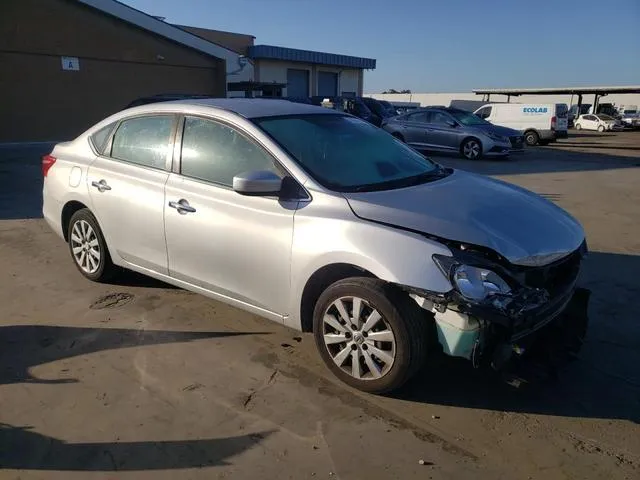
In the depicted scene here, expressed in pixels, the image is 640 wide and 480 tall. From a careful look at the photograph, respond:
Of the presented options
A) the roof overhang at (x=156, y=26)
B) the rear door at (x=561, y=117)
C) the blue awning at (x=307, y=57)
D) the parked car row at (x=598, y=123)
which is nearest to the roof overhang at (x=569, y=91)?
the parked car row at (x=598, y=123)

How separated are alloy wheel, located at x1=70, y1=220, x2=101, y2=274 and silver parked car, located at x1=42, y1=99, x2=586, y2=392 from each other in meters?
0.07

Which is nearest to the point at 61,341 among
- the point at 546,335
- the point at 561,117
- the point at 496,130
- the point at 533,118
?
the point at 546,335

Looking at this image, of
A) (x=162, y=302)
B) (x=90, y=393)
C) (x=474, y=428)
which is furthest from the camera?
(x=162, y=302)

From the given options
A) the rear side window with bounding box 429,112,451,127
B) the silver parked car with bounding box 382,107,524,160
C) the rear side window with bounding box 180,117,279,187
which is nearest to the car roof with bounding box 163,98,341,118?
the rear side window with bounding box 180,117,279,187

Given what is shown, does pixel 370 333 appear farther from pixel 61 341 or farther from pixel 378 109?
pixel 378 109

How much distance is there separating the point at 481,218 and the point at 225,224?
66.5 inches

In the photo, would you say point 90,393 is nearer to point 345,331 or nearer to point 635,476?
point 345,331

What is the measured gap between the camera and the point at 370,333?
324 centimetres

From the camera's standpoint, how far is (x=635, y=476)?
2.66 meters

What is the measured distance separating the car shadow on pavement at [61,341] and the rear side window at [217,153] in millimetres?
1207

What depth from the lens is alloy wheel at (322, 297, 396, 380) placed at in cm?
320

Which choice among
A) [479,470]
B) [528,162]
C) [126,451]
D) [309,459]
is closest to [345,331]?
[309,459]

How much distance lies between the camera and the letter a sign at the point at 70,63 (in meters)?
19.1

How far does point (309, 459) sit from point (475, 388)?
4.08 ft
